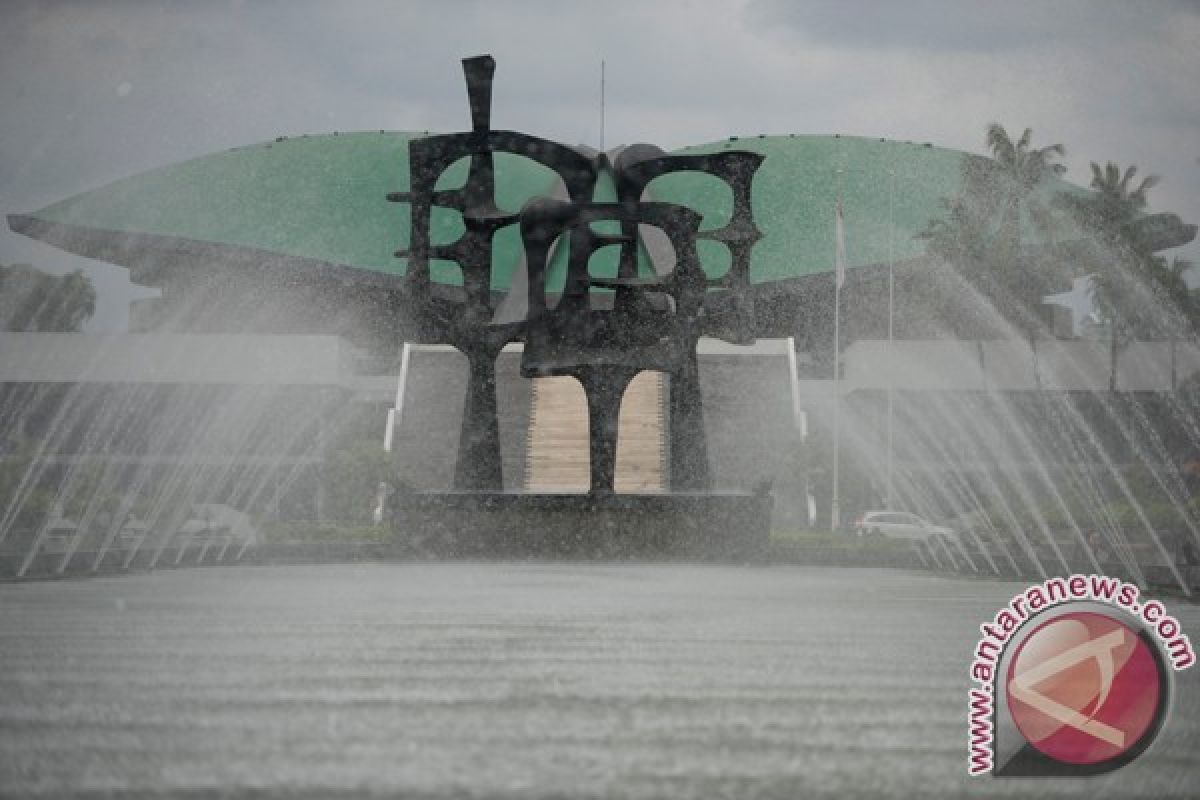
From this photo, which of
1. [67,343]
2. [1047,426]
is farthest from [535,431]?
[1047,426]

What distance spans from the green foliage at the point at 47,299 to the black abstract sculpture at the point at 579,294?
188 feet

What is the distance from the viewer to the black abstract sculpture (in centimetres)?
2453

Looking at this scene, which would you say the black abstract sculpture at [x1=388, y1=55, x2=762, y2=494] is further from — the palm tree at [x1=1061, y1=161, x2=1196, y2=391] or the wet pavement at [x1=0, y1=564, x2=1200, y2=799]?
the palm tree at [x1=1061, y1=161, x2=1196, y2=391]

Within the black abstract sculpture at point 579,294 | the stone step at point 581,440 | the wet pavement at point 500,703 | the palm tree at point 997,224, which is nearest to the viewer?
the wet pavement at point 500,703

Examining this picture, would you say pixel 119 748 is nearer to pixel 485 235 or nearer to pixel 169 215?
pixel 485 235

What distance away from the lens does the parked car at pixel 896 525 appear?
4347 cm

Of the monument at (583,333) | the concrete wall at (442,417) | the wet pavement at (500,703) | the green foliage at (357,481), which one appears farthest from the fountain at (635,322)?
the wet pavement at (500,703)

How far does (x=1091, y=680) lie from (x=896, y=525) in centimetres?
4126

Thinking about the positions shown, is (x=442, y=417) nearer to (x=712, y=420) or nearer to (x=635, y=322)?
(x=712, y=420)

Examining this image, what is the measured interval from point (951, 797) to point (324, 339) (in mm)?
53121

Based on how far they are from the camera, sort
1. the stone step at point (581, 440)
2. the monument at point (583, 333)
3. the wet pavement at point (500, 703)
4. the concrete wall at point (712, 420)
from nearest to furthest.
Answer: the wet pavement at point (500, 703) < the monument at point (583, 333) < the stone step at point (581, 440) < the concrete wall at point (712, 420)

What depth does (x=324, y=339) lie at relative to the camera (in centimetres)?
5619

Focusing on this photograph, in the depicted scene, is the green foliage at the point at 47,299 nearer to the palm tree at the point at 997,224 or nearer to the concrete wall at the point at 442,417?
the concrete wall at the point at 442,417

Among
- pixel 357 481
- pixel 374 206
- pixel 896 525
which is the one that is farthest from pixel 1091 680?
pixel 374 206
